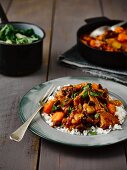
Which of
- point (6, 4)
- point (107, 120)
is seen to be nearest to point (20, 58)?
point (107, 120)

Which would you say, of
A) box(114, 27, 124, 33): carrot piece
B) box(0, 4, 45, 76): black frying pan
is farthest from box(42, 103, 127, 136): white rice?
box(114, 27, 124, 33): carrot piece

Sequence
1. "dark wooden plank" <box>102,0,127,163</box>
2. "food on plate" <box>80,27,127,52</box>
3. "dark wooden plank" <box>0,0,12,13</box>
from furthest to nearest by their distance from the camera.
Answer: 1. "dark wooden plank" <box>0,0,12,13</box>
2. "dark wooden plank" <box>102,0,127,163</box>
3. "food on plate" <box>80,27,127,52</box>

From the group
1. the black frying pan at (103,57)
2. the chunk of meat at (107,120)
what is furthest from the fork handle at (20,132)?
the black frying pan at (103,57)

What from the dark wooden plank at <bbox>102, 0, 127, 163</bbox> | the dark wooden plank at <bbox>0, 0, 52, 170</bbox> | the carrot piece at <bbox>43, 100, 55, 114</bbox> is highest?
the carrot piece at <bbox>43, 100, 55, 114</bbox>

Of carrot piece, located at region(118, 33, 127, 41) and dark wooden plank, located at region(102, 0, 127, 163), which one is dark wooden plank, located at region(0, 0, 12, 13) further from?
carrot piece, located at region(118, 33, 127, 41)

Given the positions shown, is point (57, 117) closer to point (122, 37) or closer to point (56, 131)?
point (56, 131)

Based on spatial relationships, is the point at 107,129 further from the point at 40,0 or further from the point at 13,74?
the point at 40,0
